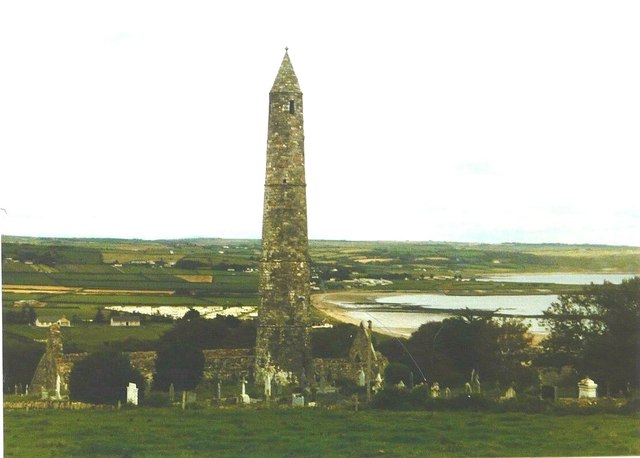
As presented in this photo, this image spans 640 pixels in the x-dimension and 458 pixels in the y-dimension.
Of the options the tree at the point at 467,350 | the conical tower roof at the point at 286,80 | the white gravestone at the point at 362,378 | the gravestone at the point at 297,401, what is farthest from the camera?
the white gravestone at the point at 362,378

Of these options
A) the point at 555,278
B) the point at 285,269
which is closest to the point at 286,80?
the point at 285,269

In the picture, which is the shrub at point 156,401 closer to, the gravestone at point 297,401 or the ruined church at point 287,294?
the ruined church at point 287,294

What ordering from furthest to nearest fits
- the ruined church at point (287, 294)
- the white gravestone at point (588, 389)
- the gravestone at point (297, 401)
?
the ruined church at point (287, 294) → the white gravestone at point (588, 389) → the gravestone at point (297, 401)

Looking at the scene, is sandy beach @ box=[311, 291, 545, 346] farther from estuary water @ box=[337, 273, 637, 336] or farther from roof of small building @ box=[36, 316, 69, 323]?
roof of small building @ box=[36, 316, 69, 323]

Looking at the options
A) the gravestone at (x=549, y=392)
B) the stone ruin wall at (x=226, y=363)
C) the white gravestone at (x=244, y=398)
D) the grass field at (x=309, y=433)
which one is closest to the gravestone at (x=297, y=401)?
the grass field at (x=309, y=433)

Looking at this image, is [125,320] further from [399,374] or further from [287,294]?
[399,374]

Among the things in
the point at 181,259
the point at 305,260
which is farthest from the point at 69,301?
the point at 305,260

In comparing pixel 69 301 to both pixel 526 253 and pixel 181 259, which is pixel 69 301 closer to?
pixel 181 259
